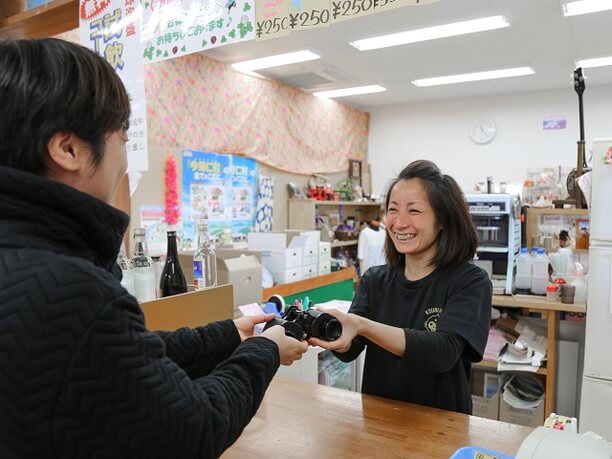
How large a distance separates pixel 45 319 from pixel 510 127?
6672mm

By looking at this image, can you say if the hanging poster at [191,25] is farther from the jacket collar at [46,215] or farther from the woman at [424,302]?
the jacket collar at [46,215]

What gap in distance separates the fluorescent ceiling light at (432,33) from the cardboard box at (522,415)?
2781 mm

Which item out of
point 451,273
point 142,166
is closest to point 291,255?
point 142,166

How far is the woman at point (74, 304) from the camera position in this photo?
1.75ft

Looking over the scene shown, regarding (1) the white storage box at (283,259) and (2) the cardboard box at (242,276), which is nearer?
(2) the cardboard box at (242,276)

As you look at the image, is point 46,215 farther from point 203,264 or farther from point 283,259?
point 283,259

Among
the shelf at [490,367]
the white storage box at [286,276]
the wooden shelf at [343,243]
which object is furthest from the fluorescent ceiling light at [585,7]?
the wooden shelf at [343,243]

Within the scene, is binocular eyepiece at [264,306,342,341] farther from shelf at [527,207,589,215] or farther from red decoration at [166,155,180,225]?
red decoration at [166,155,180,225]

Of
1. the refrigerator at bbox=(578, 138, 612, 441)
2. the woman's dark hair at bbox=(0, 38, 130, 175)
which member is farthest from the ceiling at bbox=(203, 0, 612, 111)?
the woman's dark hair at bbox=(0, 38, 130, 175)

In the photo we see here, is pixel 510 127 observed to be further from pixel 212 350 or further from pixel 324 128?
pixel 212 350

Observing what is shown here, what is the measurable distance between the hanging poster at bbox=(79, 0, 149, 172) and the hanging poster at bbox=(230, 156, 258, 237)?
3.13m

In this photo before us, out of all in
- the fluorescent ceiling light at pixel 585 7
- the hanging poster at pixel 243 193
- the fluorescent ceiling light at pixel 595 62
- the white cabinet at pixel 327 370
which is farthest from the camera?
the hanging poster at pixel 243 193

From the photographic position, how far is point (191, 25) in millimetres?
1570

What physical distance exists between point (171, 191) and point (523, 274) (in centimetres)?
289
